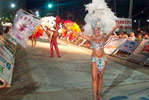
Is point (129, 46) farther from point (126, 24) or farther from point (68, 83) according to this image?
point (68, 83)

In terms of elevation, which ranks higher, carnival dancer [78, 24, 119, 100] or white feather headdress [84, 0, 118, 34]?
white feather headdress [84, 0, 118, 34]

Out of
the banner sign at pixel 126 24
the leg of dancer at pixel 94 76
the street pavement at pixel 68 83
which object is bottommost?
the street pavement at pixel 68 83

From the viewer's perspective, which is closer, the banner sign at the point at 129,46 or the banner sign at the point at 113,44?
the banner sign at the point at 129,46

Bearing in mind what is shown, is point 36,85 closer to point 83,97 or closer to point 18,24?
point 83,97

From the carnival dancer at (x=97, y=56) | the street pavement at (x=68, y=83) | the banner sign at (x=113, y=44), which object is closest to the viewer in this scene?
the carnival dancer at (x=97, y=56)

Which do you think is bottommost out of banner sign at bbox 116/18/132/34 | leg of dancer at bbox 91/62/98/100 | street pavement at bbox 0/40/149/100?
street pavement at bbox 0/40/149/100

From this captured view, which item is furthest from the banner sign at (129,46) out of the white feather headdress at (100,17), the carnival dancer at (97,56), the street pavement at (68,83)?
the carnival dancer at (97,56)

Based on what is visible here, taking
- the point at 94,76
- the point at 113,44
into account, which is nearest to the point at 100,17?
the point at 94,76

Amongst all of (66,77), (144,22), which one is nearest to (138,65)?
(66,77)

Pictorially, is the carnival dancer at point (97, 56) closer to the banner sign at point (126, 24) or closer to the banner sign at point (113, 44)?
the banner sign at point (113, 44)

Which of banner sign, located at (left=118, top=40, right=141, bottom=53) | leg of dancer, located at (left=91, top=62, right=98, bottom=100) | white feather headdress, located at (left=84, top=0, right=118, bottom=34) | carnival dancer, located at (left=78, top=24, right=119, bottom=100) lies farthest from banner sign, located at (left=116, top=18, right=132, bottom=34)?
leg of dancer, located at (left=91, top=62, right=98, bottom=100)

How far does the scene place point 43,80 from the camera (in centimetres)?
764

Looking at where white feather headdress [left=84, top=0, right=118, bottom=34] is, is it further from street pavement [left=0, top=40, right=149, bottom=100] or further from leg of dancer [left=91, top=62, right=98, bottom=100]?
street pavement [left=0, top=40, right=149, bottom=100]

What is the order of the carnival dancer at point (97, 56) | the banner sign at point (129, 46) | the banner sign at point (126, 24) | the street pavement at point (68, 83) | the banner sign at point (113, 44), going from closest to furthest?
the carnival dancer at point (97, 56), the street pavement at point (68, 83), the banner sign at point (129, 46), the banner sign at point (113, 44), the banner sign at point (126, 24)
